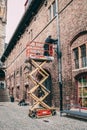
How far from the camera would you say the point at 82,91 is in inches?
462

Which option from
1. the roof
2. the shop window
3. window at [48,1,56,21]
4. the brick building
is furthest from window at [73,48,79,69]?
the roof

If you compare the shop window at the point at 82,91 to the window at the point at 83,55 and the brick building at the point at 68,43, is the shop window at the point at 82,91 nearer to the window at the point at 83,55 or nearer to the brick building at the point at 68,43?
the brick building at the point at 68,43

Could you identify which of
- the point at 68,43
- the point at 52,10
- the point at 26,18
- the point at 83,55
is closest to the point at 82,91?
the point at 83,55

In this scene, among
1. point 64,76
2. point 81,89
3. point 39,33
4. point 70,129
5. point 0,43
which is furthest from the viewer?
point 0,43

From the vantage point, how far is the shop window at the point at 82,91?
1152 centimetres

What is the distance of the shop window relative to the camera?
11516 mm

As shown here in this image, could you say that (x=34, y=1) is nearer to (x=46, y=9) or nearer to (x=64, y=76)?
(x=46, y=9)

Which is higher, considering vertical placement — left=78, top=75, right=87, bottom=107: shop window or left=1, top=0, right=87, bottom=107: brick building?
left=1, top=0, right=87, bottom=107: brick building

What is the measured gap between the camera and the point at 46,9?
16781mm

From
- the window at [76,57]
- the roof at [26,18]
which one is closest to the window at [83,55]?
the window at [76,57]

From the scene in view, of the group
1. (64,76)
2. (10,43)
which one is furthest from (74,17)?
(10,43)

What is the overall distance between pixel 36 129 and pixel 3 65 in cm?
3585

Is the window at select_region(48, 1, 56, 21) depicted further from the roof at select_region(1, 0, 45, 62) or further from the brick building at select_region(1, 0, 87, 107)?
the roof at select_region(1, 0, 45, 62)

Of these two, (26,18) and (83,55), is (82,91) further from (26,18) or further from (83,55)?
(26,18)
